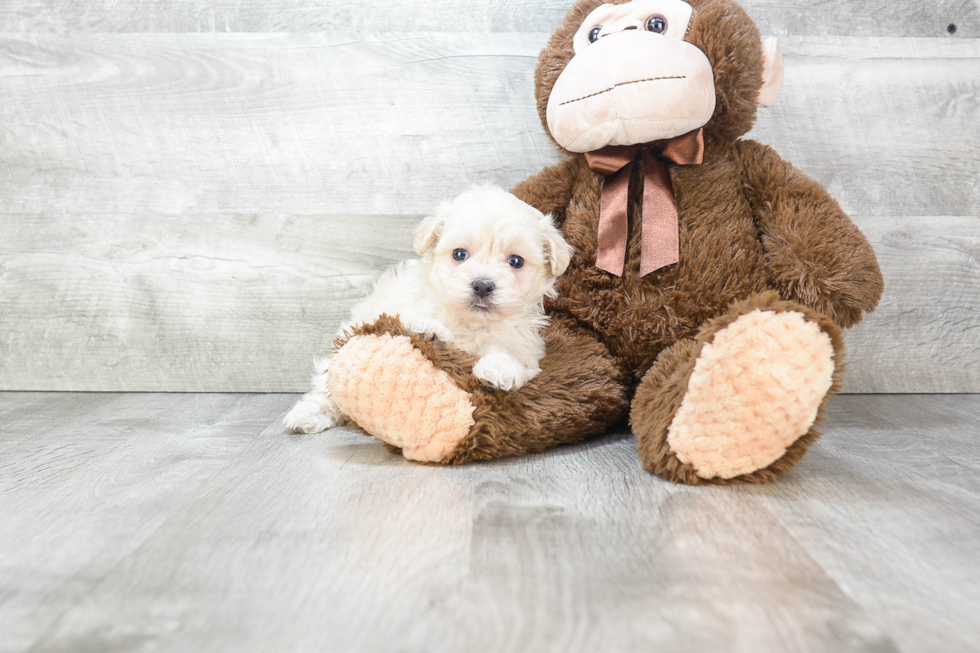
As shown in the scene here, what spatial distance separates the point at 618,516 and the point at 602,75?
26.8 inches

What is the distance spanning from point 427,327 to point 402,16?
0.84m

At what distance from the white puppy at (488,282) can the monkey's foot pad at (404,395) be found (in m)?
0.06

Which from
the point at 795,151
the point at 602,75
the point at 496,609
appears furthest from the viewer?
the point at 795,151

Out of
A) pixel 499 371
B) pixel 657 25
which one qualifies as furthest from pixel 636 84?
pixel 499 371

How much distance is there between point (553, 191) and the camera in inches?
51.0

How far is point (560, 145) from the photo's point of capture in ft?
4.08

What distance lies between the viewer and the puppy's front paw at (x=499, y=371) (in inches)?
40.9

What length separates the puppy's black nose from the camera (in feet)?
3.43

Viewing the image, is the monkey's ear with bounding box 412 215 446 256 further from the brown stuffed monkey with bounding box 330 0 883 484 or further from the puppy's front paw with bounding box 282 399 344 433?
the puppy's front paw with bounding box 282 399 344 433

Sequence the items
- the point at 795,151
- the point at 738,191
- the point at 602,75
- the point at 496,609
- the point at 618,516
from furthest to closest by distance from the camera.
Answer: the point at 795,151, the point at 738,191, the point at 602,75, the point at 618,516, the point at 496,609

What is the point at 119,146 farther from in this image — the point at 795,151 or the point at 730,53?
the point at 795,151

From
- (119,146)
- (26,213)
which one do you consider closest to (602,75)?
(119,146)

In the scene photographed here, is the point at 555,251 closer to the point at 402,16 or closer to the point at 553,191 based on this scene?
the point at 553,191

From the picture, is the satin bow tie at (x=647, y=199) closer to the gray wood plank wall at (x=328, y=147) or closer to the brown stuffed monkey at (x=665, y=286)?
the brown stuffed monkey at (x=665, y=286)
